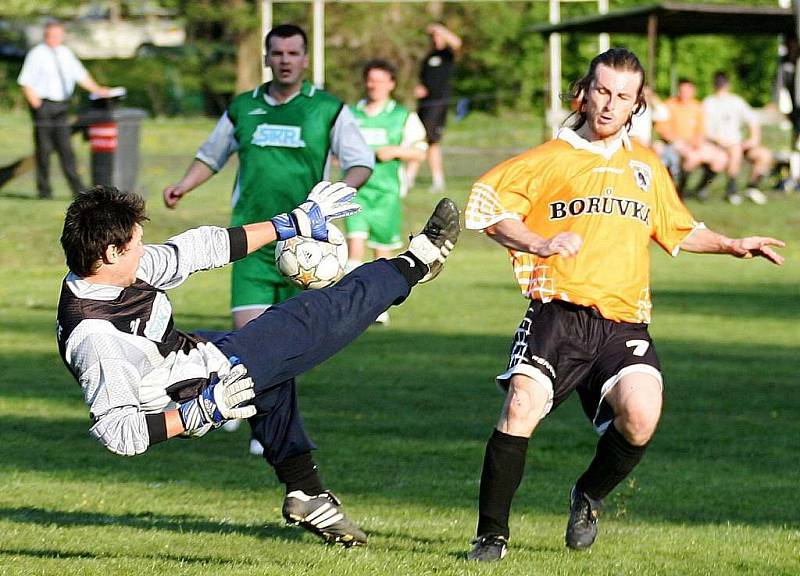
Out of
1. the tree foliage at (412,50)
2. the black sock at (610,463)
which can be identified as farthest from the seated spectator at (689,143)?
the black sock at (610,463)

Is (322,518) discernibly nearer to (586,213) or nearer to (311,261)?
(311,261)

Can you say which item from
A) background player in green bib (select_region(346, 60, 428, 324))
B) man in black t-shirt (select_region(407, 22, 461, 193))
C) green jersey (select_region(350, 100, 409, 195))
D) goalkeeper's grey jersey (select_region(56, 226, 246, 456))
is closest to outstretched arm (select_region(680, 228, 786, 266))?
goalkeeper's grey jersey (select_region(56, 226, 246, 456))

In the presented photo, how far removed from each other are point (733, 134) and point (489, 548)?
20280 mm

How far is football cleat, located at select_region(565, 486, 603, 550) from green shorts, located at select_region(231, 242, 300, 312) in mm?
2988

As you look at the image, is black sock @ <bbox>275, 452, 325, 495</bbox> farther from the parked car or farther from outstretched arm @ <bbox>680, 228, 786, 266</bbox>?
the parked car

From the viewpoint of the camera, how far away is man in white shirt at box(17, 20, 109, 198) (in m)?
21.1

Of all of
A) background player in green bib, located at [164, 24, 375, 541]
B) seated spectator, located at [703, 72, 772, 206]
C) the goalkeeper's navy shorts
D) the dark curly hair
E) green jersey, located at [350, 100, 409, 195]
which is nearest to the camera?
the dark curly hair

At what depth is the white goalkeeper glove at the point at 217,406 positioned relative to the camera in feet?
18.1

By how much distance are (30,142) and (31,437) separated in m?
20.8

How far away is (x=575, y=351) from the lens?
6.35 metres

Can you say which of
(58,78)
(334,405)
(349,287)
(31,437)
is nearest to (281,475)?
(349,287)

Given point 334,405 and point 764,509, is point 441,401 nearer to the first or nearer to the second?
point 334,405

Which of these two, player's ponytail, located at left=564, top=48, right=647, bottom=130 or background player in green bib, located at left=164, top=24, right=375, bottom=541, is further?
background player in green bib, located at left=164, top=24, right=375, bottom=541

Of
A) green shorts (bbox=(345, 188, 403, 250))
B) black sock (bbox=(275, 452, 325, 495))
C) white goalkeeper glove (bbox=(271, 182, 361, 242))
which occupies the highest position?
white goalkeeper glove (bbox=(271, 182, 361, 242))
